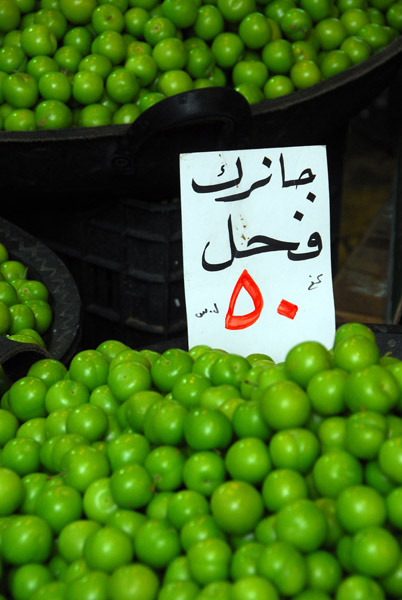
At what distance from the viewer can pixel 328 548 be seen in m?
0.88

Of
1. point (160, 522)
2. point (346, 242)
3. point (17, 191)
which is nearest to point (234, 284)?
point (160, 522)

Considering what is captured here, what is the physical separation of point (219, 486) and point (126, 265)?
127 cm

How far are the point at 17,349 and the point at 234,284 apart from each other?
39 cm

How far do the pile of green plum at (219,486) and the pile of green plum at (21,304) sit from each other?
0.43 meters

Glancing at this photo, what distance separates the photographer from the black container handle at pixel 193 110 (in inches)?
65.9

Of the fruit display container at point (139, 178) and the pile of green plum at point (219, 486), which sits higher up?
the fruit display container at point (139, 178)

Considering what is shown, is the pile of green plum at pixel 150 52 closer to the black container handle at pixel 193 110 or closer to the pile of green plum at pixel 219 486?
the black container handle at pixel 193 110

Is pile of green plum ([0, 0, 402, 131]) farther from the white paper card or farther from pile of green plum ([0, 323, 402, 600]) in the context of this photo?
pile of green plum ([0, 323, 402, 600])

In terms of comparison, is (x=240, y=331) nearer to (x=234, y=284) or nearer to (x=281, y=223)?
(x=234, y=284)

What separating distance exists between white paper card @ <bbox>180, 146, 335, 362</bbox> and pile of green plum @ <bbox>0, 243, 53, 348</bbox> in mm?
388

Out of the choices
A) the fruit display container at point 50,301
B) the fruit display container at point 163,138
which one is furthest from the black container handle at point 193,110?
the fruit display container at point 50,301

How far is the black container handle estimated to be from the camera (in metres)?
1.67

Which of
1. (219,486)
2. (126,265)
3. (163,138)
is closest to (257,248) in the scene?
(219,486)

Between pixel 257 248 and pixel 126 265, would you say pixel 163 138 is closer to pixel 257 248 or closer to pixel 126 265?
pixel 126 265
